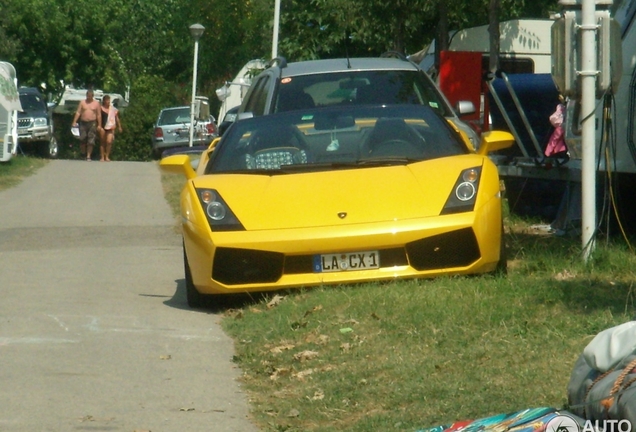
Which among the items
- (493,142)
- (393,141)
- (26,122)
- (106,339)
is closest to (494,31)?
(493,142)

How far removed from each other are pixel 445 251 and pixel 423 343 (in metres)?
1.62

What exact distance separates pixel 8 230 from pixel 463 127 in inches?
212

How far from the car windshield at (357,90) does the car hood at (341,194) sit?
3162mm

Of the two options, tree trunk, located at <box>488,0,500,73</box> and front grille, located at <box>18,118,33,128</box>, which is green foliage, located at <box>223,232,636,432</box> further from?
front grille, located at <box>18,118,33,128</box>

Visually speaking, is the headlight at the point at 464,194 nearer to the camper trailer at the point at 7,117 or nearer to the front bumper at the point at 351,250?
the front bumper at the point at 351,250

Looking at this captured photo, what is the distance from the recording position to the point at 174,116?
1592 inches

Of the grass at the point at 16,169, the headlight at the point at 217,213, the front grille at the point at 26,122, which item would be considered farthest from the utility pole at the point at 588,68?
the front grille at the point at 26,122

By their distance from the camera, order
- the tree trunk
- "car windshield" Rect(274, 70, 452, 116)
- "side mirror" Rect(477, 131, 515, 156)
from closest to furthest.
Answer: "side mirror" Rect(477, 131, 515, 156) → "car windshield" Rect(274, 70, 452, 116) → the tree trunk

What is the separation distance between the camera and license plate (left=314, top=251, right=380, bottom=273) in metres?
7.62

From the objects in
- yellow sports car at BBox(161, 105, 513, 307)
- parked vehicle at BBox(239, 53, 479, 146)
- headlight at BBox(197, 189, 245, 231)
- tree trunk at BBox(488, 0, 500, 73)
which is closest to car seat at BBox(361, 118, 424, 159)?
yellow sports car at BBox(161, 105, 513, 307)

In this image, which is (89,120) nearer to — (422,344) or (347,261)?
(347,261)

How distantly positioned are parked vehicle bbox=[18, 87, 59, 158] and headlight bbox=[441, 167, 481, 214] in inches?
1099

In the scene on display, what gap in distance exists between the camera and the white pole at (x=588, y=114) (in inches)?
333

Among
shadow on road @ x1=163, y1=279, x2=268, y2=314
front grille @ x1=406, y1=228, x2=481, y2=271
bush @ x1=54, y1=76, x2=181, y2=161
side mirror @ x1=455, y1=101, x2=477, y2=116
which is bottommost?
bush @ x1=54, y1=76, x2=181, y2=161
